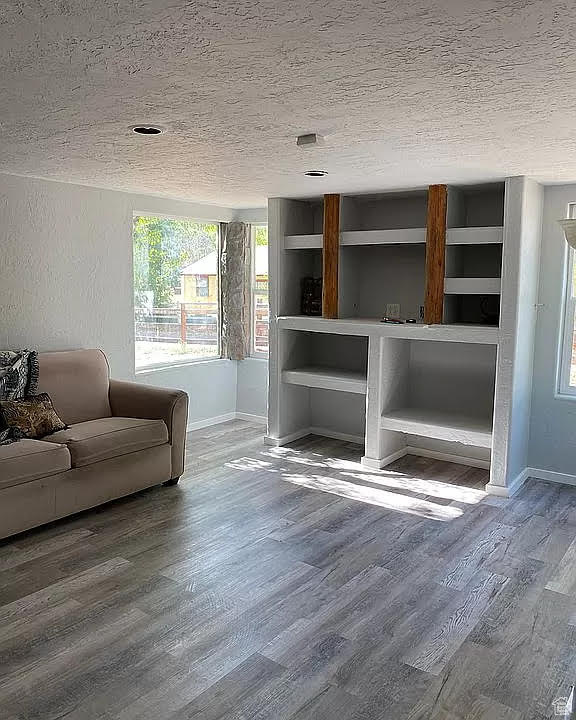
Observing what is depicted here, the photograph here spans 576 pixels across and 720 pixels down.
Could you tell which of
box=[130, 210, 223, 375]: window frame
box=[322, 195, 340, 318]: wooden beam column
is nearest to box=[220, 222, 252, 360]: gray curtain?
box=[130, 210, 223, 375]: window frame

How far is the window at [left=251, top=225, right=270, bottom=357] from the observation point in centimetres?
655

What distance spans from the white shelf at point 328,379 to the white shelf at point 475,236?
1361 millimetres

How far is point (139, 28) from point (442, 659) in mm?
2531

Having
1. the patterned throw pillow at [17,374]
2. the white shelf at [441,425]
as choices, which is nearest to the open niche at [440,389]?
the white shelf at [441,425]

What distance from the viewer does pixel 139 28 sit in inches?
69.0

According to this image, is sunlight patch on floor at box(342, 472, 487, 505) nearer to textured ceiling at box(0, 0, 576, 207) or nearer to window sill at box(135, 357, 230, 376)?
window sill at box(135, 357, 230, 376)

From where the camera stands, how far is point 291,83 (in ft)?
7.25

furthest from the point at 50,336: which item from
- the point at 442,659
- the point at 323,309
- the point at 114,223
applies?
the point at 442,659

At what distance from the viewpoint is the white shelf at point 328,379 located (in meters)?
5.26

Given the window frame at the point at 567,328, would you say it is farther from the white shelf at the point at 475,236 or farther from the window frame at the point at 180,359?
the window frame at the point at 180,359

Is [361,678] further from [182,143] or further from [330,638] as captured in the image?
[182,143]

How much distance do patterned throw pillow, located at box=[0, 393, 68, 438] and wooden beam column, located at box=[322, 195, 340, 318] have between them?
2.35 metres

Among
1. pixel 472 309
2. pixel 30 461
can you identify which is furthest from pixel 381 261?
pixel 30 461

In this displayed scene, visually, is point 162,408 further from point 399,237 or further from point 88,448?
point 399,237
